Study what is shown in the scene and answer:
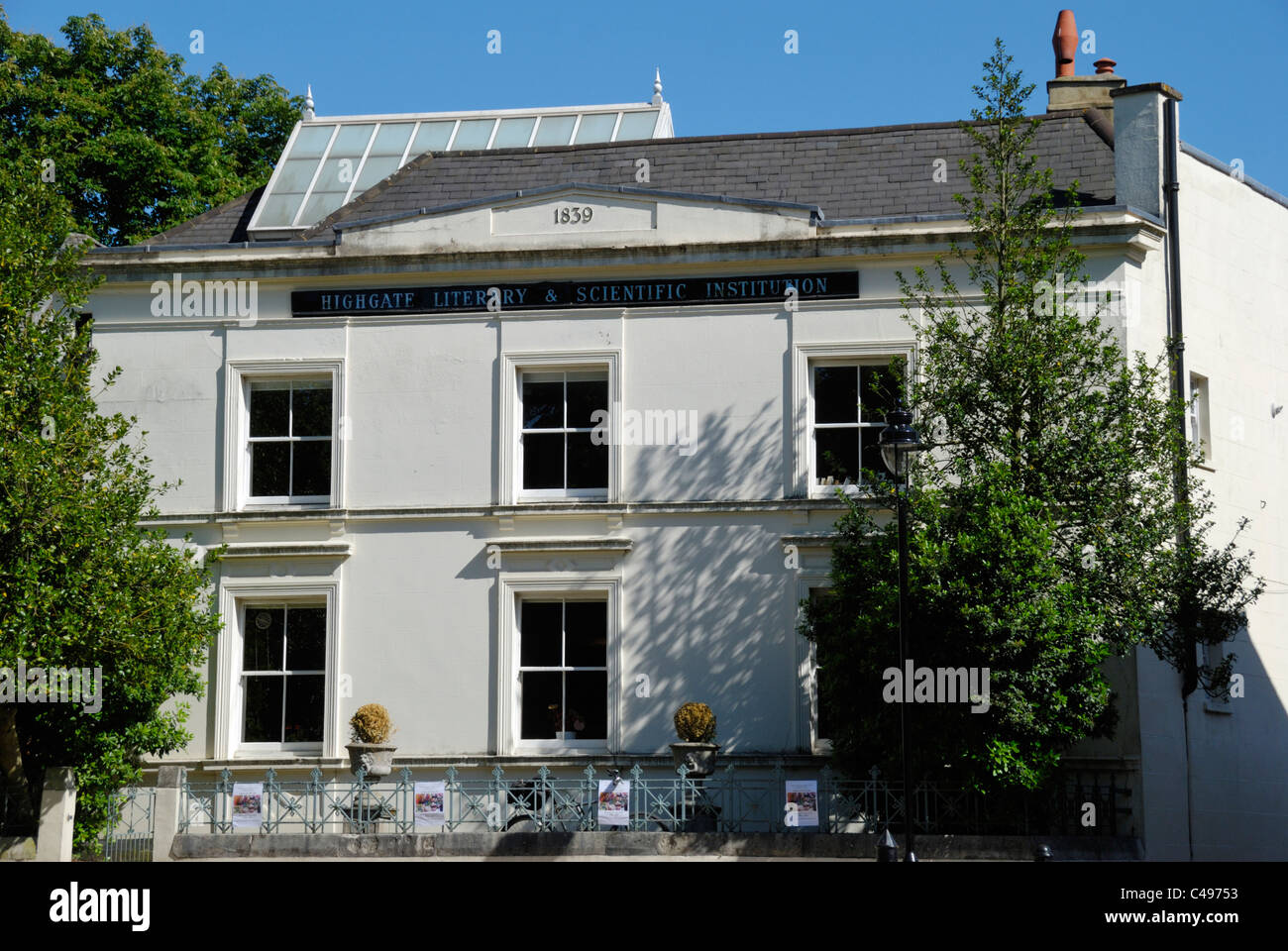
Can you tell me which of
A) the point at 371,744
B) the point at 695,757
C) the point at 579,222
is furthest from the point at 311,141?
the point at 695,757

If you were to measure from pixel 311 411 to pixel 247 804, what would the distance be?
626 cm

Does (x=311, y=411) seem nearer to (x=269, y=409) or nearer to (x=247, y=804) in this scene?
(x=269, y=409)

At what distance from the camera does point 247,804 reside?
63.7 ft

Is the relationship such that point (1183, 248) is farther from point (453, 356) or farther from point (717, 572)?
point (453, 356)

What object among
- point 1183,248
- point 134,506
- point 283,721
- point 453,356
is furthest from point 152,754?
point 1183,248

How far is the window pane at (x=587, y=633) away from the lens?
21719mm

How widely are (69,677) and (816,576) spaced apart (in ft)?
32.6

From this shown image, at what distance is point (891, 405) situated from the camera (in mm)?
21391

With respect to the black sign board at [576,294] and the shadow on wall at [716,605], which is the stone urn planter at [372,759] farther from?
the black sign board at [576,294]

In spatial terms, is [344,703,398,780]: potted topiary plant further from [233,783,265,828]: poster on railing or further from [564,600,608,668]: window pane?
[564,600,608,668]: window pane

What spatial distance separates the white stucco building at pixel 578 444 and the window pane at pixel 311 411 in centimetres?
4

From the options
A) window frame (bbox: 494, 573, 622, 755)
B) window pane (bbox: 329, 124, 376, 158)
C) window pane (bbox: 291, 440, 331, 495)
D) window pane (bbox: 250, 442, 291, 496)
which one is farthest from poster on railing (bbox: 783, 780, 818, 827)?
window pane (bbox: 329, 124, 376, 158)

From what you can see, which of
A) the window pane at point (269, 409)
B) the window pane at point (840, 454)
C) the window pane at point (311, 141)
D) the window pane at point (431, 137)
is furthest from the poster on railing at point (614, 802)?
the window pane at point (311, 141)

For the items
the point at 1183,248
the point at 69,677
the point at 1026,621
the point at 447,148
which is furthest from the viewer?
Answer: the point at 447,148
